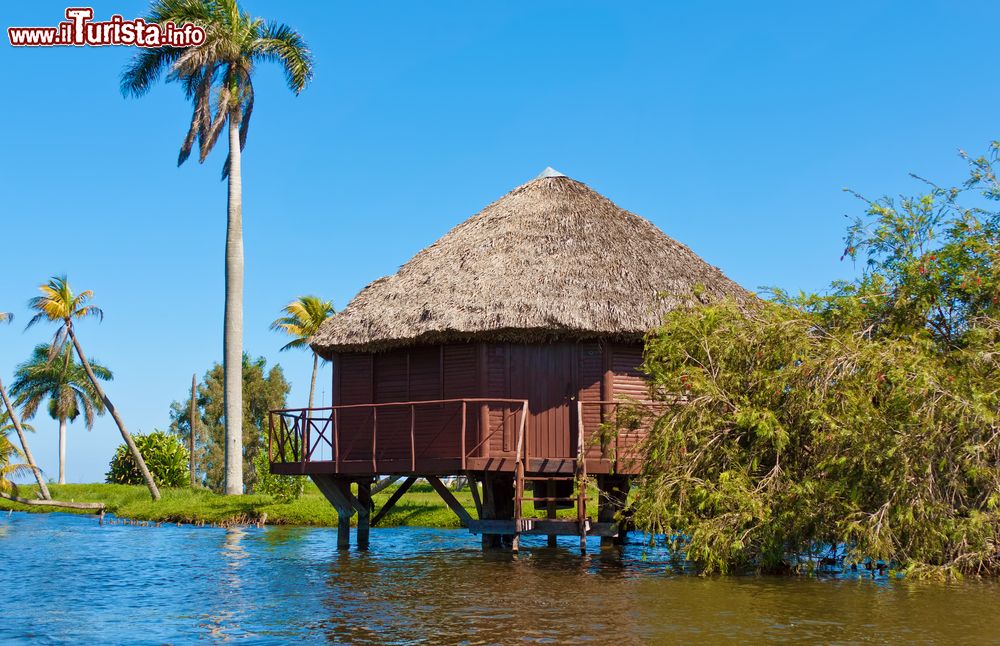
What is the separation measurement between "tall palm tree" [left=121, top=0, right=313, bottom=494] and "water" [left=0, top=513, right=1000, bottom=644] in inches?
564

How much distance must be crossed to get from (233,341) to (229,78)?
9513mm

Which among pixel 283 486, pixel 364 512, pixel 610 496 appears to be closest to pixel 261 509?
pixel 283 486

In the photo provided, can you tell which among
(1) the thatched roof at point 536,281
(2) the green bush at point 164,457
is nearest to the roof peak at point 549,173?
(1) the thatched roof at point 536,281

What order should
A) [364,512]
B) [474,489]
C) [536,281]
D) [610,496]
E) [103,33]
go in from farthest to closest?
[103,33], [364,512], [536,281], [474,489], [610,496]

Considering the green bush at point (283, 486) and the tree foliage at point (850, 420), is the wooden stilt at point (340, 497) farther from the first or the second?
the green bush at point (283, 486)

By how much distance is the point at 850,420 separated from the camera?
1515 cm

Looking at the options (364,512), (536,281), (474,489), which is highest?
(536,281)

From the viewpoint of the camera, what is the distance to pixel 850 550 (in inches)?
596

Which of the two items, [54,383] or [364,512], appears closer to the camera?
[364,512]

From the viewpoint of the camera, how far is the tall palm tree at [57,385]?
60094mm

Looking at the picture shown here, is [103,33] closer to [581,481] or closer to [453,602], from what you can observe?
[581,481]

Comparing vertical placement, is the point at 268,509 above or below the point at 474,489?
below

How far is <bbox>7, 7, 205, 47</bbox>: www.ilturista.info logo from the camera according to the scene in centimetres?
2619

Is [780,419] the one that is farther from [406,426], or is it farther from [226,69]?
[226,69]
